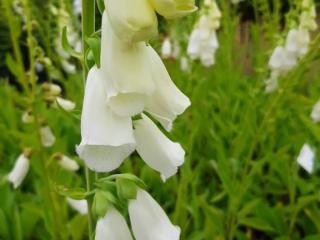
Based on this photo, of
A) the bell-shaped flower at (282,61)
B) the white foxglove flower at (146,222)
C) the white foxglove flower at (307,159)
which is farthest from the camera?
the bell-shaped flower at (282,61)

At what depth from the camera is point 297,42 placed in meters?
2.23

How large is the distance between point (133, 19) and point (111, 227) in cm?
30

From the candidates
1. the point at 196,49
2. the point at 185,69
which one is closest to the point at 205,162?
the point at 196,49

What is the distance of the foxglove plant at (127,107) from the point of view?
19.7 inches

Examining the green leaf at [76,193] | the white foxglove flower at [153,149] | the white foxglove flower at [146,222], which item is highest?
the white foxglove flower at [153,149]

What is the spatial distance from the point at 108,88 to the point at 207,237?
1095mm

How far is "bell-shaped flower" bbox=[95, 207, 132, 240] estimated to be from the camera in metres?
0.69

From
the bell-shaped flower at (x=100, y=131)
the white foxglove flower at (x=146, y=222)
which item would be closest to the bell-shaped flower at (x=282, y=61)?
the white foxglove flower at (x=146, y=222)

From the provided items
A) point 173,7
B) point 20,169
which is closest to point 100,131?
point 173,7

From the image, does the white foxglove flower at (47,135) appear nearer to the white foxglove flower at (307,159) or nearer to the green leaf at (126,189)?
the white foxglove flower at (307,159)

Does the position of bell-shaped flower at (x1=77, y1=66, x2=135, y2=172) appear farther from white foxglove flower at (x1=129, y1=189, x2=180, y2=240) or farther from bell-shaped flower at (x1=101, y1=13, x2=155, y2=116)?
white foxglove flower at (x1=129, y1=189, x2=180, y2=240)

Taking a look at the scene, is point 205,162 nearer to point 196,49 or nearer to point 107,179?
point 196,49

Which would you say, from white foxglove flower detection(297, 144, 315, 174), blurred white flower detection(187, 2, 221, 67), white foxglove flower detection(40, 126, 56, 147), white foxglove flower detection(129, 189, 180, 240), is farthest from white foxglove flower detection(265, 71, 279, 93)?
white foxglove flower detection(129, 189, 180, 240)

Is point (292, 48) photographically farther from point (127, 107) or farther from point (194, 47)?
point (127, 107)
